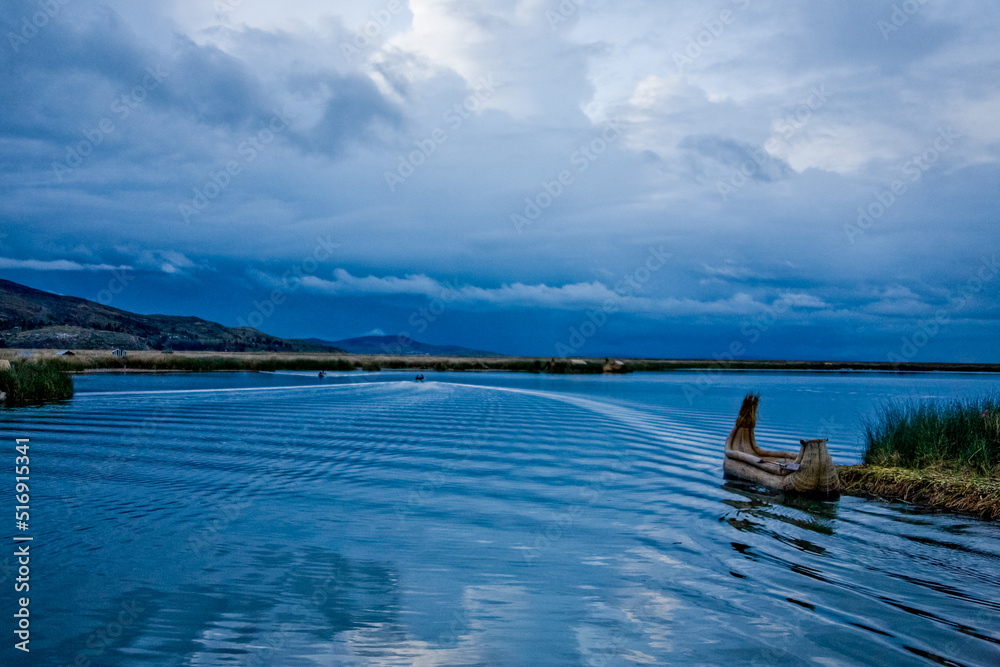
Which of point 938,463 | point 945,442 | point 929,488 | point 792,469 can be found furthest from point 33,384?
point 945,442

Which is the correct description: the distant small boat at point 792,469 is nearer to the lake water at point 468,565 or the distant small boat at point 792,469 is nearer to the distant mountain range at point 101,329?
the lake water at point 468,565

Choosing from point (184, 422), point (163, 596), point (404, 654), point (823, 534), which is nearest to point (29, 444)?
point (184, 422)

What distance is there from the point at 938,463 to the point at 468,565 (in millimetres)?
11328

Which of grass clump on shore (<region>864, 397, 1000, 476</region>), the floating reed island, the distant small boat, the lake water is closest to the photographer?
the lake water

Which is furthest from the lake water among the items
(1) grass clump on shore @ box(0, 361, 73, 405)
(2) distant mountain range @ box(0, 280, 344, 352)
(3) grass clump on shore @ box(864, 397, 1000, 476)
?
(2) distant mountain range @ box(0, 280, 344, 352)

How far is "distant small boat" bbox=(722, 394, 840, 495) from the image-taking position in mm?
12984

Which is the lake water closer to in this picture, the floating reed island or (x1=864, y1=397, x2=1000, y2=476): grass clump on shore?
the floating reed island

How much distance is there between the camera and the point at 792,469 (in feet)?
43.5

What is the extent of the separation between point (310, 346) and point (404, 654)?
188894 mm

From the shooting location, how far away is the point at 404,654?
19.7ft

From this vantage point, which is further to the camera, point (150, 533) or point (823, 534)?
point (823, 534)

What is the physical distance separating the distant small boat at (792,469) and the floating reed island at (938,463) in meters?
1.33

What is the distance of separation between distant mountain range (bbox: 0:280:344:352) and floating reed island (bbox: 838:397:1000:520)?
12820 cm

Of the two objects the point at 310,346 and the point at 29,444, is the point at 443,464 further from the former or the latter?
the point at 310,346
